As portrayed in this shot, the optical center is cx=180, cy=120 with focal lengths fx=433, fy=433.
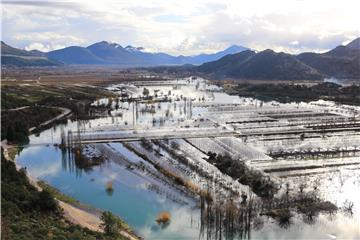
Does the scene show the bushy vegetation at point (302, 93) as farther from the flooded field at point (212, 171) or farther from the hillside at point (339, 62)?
the hillside at point (339, 62)

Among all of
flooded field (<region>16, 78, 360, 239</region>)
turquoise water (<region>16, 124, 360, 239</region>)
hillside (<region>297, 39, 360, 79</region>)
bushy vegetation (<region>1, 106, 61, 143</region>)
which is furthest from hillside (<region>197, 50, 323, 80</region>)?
turquoise water (<region>16, 124, 360, 239</region>)

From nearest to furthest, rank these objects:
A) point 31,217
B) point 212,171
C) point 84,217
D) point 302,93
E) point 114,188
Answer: point 31,217
point 84,217
point 114,188
point 212,171
point 302,93

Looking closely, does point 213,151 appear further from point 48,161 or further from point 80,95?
point 80,95

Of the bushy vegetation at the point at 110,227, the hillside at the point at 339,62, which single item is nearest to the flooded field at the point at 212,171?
the bushy vegetation at the point at 110,227

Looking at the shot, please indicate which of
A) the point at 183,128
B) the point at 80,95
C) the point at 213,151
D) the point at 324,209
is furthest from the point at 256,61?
the point at 324,209

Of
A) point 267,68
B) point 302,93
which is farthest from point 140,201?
point 267,68

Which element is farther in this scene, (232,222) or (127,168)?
(127,168)

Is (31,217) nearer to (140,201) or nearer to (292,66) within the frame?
(140,201)
